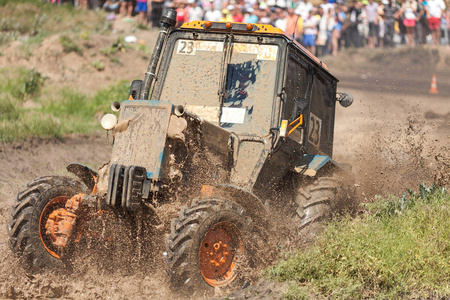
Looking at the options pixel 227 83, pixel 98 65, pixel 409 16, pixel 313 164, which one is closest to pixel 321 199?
pixel 313 164

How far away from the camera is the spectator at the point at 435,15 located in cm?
2344

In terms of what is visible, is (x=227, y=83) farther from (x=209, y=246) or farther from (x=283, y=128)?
(x=209, y=246)

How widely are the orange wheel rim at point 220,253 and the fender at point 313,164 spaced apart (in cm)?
167

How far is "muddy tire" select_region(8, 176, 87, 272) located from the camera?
695cm

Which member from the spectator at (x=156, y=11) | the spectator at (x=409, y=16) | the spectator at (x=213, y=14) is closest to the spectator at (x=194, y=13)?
the spectator at (x=213, y=14)

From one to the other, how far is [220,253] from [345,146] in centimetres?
970

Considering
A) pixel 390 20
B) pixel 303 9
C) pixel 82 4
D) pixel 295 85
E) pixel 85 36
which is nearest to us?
pixel 295 85

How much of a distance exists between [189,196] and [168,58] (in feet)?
7.48

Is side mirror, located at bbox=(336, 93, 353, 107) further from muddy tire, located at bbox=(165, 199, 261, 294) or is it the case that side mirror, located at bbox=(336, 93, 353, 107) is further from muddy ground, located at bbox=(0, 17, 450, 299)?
muddy tire, located at bbox=(165, 199, 261, 294)

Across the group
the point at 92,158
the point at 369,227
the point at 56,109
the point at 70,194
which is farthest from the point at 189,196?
the point at 56,109

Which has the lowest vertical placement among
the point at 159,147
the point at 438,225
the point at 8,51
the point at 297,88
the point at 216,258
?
the point at 216,258

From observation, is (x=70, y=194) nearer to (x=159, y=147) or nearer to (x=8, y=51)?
(x=159, y=147)

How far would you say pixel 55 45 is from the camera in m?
20.8

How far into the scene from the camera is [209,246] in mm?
6590
